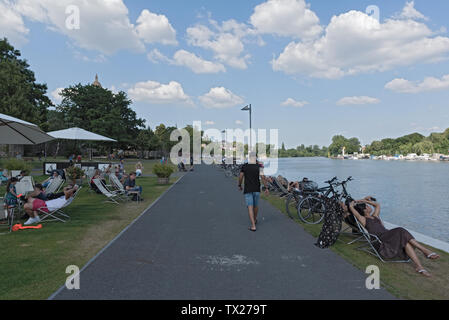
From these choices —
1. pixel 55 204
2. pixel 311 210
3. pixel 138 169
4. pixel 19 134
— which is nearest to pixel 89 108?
pixel 138 169

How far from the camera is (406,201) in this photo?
15.8 m

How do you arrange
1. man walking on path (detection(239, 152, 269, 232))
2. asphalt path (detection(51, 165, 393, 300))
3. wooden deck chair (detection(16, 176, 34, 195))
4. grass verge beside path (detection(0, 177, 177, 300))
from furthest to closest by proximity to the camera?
wooden deck chair (detection(16, 176, 34, 195)) → man walking on path (detection(239, 152, 269, 232)) → grass verge beside path (detection(0, 177, 177, 300)) → asphalt path (detection(51, 165, 393, 300))

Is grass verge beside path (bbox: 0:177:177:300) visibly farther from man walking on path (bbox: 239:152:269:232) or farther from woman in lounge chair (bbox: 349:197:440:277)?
woman in lounge chair (bbox: 349:197:440:277)

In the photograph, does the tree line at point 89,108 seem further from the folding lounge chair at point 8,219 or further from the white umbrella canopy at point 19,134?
the folding lounge chair at point 8,219

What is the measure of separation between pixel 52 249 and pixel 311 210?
5517 mm

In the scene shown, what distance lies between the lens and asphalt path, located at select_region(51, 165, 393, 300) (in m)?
3.48

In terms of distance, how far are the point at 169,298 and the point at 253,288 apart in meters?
0.99

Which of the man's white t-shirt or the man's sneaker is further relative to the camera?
the man's white t-shirt

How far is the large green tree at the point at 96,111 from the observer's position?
143 ft

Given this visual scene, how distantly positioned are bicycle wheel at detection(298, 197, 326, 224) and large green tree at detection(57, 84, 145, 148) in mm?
39964

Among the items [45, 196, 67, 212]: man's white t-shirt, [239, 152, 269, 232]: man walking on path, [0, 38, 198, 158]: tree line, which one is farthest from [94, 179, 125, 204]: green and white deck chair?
[0, 38, 198, 158]: tree line

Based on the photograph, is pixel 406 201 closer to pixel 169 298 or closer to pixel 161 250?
pixel 161 250

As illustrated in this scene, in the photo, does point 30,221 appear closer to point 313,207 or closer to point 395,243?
point 313,207

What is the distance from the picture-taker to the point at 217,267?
4262 millimetres
